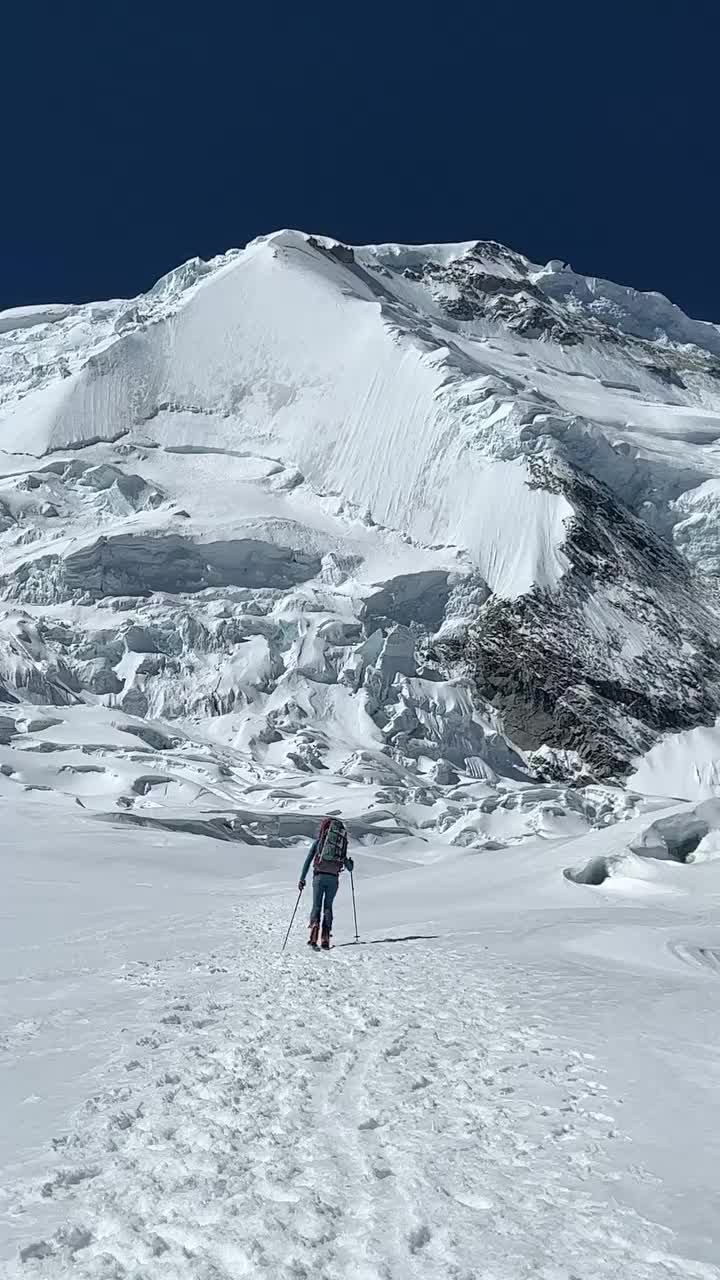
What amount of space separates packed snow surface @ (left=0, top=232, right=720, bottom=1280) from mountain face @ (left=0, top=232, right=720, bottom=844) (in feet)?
1.01

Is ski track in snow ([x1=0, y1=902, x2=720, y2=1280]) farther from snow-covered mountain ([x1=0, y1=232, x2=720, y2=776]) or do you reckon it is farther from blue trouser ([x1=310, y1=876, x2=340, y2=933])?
snow-covered mountain ([x1=0, y1=232, x2=720, y2=776])

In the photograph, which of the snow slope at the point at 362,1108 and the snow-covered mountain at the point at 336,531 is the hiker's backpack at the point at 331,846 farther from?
the snow-covered mountain at the point at 336,531

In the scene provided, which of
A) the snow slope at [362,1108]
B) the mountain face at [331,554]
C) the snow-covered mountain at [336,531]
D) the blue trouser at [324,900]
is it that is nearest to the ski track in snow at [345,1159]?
the snow slope at [362,1108]

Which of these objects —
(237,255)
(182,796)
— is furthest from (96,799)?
(237,255)

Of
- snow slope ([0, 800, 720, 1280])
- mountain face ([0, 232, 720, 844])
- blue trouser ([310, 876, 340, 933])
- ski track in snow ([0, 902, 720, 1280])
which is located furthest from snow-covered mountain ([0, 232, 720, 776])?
ski track in snow ([0, 902, 720, 1280])

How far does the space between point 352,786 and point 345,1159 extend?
34.6 m

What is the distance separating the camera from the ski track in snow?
2.83 meters

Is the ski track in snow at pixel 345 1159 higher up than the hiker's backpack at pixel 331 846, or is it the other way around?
the hiker's backpack at pixel 331 846

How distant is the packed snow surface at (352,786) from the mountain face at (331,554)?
Answer: 0.31 m

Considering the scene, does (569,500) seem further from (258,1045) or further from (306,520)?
(258,1045)

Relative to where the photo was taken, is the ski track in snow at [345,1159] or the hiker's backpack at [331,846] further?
the hiker's backpack at [331,846]

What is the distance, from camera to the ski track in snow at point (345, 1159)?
9.29 ft

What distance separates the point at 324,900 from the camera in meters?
9.95

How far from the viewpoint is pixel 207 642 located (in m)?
51.6
